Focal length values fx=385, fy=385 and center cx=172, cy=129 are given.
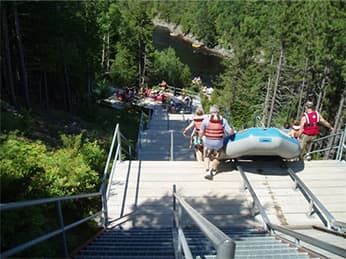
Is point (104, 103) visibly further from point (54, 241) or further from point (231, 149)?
point (54, 241)

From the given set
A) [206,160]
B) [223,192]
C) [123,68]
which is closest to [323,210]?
[223,192]

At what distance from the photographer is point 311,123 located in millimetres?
8875

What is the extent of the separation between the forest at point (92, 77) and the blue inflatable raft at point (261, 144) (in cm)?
287

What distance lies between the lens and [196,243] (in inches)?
196

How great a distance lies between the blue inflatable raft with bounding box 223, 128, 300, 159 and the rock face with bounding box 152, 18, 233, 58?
59.6 meters

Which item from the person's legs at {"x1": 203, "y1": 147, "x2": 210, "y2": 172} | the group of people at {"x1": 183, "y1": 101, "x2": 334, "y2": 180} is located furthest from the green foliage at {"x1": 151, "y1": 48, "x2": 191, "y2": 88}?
the person's legs at {"x1": 203, "y1": 147, "x2": 210, "y2": 172}

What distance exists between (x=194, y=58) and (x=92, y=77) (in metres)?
47.5

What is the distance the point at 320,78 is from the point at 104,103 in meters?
16.8

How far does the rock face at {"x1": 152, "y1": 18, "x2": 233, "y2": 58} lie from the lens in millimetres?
75625

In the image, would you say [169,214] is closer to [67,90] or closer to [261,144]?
[261,144]

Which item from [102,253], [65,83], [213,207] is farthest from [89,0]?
[102,253]

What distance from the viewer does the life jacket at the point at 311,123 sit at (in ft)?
29.0

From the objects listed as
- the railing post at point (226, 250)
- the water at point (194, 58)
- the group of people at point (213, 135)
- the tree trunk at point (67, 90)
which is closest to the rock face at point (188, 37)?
the water at point (194, 58)

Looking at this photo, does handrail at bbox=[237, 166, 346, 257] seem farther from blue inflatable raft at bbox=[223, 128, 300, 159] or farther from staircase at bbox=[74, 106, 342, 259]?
blue inflatable raft at bbox=[223, 128, 300, 159]
